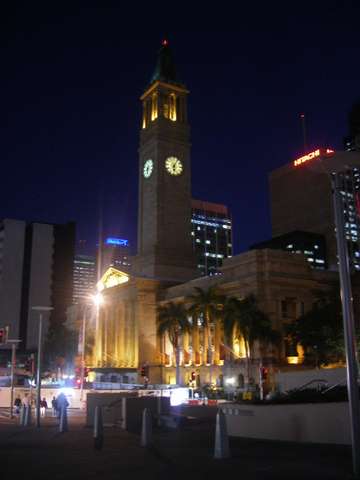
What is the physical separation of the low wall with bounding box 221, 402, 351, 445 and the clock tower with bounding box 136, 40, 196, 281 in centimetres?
7197

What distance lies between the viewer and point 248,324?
63.4 metres

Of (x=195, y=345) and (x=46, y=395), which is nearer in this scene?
(x=46, y=395)

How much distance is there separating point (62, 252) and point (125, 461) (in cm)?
13414

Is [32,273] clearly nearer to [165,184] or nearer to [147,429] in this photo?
[165,184]

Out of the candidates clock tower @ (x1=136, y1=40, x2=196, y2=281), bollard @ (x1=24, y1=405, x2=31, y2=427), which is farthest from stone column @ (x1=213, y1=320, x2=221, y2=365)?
bollard @ (x1=24, y1=405, x2=31, y2=427)

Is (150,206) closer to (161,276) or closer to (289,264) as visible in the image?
(161,276)

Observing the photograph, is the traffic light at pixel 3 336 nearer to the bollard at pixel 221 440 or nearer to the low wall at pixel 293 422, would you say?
the low wall at pixel 293 422

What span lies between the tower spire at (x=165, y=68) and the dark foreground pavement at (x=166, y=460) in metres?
93.7

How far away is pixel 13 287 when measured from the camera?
140125mm

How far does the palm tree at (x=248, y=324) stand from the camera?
208ft

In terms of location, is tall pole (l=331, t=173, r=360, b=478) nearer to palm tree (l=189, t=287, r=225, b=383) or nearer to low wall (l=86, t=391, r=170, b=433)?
low wall (l=86, t=391, r=170, b=433)

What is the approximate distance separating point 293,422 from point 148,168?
86.1 m

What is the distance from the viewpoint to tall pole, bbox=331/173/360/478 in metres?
14.3

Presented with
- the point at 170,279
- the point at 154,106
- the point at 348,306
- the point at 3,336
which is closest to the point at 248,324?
the point at 3,336
